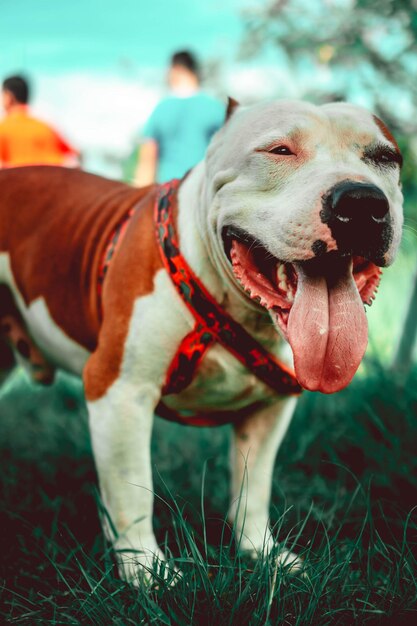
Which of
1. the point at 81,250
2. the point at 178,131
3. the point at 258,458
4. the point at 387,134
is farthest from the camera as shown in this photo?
the point at 178,131

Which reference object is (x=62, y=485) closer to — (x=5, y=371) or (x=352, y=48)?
(x=5, y=371)

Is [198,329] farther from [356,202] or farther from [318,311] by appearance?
[356,202]

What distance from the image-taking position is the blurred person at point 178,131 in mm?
5094

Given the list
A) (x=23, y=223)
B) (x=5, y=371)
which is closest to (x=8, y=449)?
(x=5, y=371)

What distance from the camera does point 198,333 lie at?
259 cm

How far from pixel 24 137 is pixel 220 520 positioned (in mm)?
3908

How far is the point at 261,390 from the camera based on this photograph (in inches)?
110

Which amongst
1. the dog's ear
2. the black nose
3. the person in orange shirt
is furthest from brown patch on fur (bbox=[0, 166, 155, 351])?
the person in orange shirt

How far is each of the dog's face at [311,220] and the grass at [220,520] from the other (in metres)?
0.48

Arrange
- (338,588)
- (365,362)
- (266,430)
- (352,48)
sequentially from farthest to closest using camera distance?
(352,48)
(365,362)
(266,430)
(338,588)

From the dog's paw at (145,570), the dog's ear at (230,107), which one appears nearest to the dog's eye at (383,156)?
the dog's ear at (230,107)

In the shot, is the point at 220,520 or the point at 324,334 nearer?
the point at 324,334

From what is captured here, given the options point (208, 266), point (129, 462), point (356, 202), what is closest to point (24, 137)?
point (208, 266)

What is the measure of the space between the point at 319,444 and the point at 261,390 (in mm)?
1402
